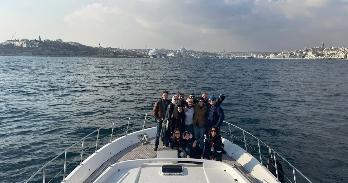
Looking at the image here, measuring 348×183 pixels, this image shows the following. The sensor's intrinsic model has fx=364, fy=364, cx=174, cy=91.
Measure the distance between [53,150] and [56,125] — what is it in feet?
18.3

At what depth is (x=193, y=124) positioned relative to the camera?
11641 millimetres

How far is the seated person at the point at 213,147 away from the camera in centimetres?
1095

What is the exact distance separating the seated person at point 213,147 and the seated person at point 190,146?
13.0 inches

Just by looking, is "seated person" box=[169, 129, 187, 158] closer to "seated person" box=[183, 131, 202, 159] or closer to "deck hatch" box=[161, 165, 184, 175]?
"seated person" box=[183, 131, 202, 159]

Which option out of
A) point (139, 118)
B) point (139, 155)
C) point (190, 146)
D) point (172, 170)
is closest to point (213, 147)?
point (190, 146)

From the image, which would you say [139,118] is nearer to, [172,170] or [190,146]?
[190,146]

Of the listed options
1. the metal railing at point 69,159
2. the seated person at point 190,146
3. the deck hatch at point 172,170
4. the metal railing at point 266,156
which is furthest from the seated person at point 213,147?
the metal railing at point 69,159

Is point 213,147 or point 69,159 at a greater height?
point 213,147

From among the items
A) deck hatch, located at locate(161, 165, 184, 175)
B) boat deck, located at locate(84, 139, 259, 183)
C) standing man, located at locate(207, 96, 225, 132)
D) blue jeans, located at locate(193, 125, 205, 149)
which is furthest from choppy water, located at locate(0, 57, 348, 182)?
deck hatch, located at locate(161, 165, 184, 175)

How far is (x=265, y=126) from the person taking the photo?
24.3 m

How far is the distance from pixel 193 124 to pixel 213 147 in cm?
109

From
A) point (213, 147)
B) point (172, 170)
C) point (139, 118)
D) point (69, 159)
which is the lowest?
point (69, 159)

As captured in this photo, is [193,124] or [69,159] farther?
[69,159]

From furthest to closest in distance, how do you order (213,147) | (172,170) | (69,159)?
1. (69,159)
2. (213,147)
3. (172,170)
